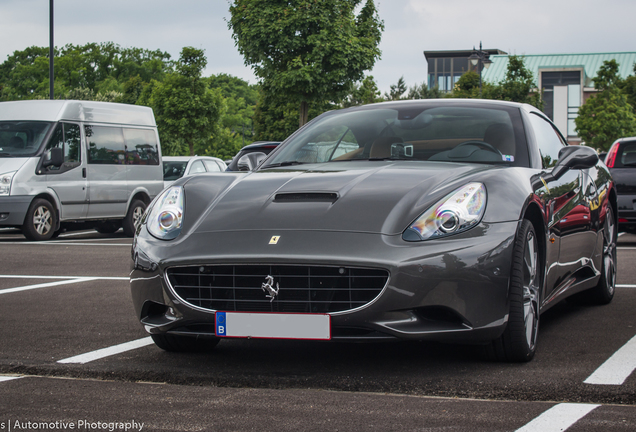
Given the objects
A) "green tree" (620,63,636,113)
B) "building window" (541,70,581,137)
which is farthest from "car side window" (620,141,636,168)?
"building window" (541,70,581,137)

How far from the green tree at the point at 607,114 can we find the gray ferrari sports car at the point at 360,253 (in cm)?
4825

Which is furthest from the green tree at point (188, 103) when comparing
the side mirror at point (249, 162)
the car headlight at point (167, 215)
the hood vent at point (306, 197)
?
the hood vent at point (306, 197)

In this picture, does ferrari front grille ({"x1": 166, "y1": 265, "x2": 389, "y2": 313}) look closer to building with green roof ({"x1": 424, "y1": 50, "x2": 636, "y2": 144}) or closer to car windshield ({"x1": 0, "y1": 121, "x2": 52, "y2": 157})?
car windshield ({"x1": 0, "y1": 121, "x2": 52, "y2": 157})

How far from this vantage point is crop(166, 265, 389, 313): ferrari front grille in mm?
3723

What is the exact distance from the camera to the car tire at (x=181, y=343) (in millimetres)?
4496

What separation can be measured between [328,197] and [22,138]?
11.5 meters

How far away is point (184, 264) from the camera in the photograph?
3.93 metres

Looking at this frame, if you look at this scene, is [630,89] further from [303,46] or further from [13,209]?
[13,209]

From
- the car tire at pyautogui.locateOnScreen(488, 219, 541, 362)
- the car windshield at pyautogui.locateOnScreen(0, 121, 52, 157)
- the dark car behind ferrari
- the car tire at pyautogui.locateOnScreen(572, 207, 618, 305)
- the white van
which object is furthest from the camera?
the car windshield at pyautogui.locateOnScreen(0, 121, 52, 157)

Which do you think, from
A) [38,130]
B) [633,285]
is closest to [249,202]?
[633,285]

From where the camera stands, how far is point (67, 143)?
14750 millimetres

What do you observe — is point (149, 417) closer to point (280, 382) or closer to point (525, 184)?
point (280, 382)

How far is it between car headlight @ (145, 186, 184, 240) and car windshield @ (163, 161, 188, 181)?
1620 centimetres

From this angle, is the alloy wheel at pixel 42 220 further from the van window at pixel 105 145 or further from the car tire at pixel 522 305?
the car tire at pixel 522 305
